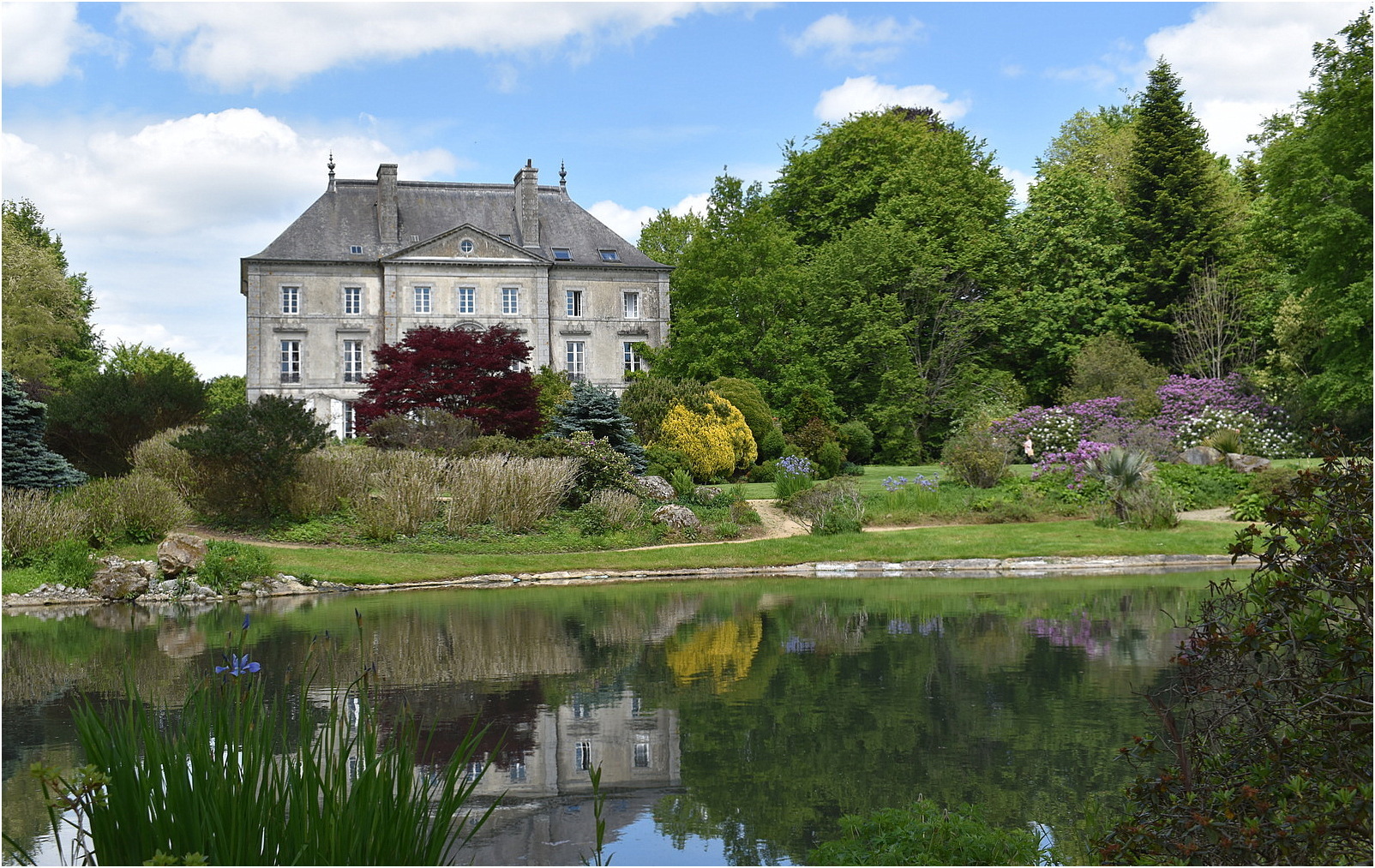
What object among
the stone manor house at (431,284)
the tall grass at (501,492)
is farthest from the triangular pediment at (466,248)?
the tall grass at (501,492)

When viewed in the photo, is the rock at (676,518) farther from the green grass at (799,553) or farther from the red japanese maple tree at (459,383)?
the red japanese maple tree at (459,383)

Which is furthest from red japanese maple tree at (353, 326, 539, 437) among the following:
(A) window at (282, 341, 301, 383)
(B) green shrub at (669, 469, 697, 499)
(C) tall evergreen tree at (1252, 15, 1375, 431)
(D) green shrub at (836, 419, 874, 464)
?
(A) window at (282, 341, 301, 383)

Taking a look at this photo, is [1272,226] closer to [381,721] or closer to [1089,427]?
[1089,427]

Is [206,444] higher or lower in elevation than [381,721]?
higher

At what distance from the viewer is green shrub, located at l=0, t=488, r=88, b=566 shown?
14.2 metres

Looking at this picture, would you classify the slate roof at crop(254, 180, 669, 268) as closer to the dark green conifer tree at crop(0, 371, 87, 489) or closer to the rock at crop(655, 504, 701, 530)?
the dark green conifer tree at crop(0, 371, 87, 489)

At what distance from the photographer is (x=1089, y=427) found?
84.3ft

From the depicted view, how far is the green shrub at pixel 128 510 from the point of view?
15336 millimetres

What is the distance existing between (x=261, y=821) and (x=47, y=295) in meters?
44.5

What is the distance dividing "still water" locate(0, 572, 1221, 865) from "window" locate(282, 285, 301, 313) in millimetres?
32124

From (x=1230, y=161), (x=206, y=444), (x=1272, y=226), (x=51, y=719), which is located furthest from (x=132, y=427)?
(x=1230, y=161)

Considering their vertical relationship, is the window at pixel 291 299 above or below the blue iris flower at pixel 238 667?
above

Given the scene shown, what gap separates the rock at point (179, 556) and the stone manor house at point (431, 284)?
1135 inches

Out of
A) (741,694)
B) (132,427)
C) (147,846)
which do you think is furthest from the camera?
(132,427)
